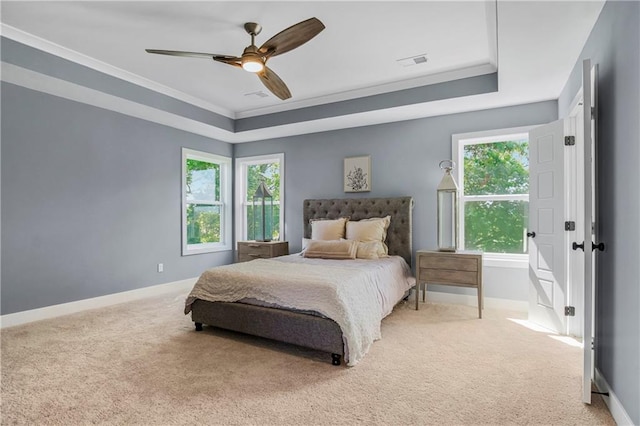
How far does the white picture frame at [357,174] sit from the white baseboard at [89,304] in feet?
9.55

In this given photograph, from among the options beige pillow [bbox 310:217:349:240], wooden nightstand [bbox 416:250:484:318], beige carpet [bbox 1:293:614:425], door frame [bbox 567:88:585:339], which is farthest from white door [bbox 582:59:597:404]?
beige pillow [bbox 310:217:349:240]

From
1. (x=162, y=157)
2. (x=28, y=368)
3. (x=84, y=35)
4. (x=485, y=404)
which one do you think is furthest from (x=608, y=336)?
(x=162, y=157)

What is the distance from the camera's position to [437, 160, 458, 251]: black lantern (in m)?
4.14

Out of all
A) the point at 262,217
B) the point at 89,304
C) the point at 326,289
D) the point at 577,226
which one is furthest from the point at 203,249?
the point at 577,226

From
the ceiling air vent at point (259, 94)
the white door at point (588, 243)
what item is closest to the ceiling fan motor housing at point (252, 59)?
the ceiling air vent at point (259, 94)

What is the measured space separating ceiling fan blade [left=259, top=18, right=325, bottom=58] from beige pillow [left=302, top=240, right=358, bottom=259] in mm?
2155

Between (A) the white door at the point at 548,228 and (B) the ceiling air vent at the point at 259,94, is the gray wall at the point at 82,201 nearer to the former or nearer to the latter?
(B) the ceiling air vent at the point at 259,94

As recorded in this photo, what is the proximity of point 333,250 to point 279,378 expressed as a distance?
5.91ft

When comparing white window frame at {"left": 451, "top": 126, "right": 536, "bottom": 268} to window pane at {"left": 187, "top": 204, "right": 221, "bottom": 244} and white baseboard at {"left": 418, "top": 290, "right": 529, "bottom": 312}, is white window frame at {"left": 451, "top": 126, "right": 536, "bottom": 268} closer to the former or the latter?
white baseboard at {"left": 418, "top": 290, "right": 529, "bottom": 312}

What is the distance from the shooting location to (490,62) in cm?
354

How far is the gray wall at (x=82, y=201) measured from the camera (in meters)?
3.46

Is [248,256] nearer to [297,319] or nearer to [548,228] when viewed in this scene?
[297,319]

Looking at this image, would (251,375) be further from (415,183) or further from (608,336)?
(415,183)

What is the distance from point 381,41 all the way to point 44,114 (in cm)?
363
